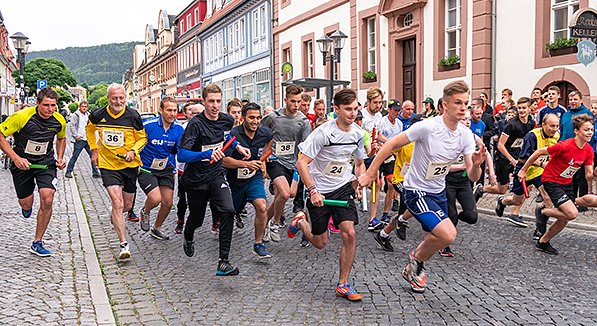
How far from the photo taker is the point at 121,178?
7.42 m

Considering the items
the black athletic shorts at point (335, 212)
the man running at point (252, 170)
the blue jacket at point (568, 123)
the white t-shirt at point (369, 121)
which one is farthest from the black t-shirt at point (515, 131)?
the black athletic shorts at point (335, 212)

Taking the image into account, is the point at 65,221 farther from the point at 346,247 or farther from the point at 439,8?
the point at 439,8

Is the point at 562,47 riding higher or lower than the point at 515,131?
higher

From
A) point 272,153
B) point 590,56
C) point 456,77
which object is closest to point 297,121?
point 272,153

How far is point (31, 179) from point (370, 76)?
17653 mm

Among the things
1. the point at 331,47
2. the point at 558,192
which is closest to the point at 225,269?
the point at 558,192

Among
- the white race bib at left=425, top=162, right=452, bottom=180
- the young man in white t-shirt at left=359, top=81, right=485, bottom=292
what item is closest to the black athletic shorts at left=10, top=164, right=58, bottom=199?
the young man in white t-shirt at left=359, top=81, right=485, bottom=292

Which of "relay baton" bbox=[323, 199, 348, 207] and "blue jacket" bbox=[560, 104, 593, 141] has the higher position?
"blue jacket" bbox=[560, 104, 593, 141]

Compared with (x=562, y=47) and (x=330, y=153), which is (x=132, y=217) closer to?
(x=330, y=153)

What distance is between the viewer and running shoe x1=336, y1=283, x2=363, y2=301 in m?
5.60

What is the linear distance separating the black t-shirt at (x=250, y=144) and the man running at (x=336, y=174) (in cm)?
131

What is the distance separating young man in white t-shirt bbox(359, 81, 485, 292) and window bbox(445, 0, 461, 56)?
1346 cm

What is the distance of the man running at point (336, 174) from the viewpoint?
18.8ft

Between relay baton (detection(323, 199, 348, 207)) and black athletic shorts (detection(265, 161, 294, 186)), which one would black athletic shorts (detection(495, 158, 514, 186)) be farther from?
relay baton (detection(323, 199, 348, 207))
